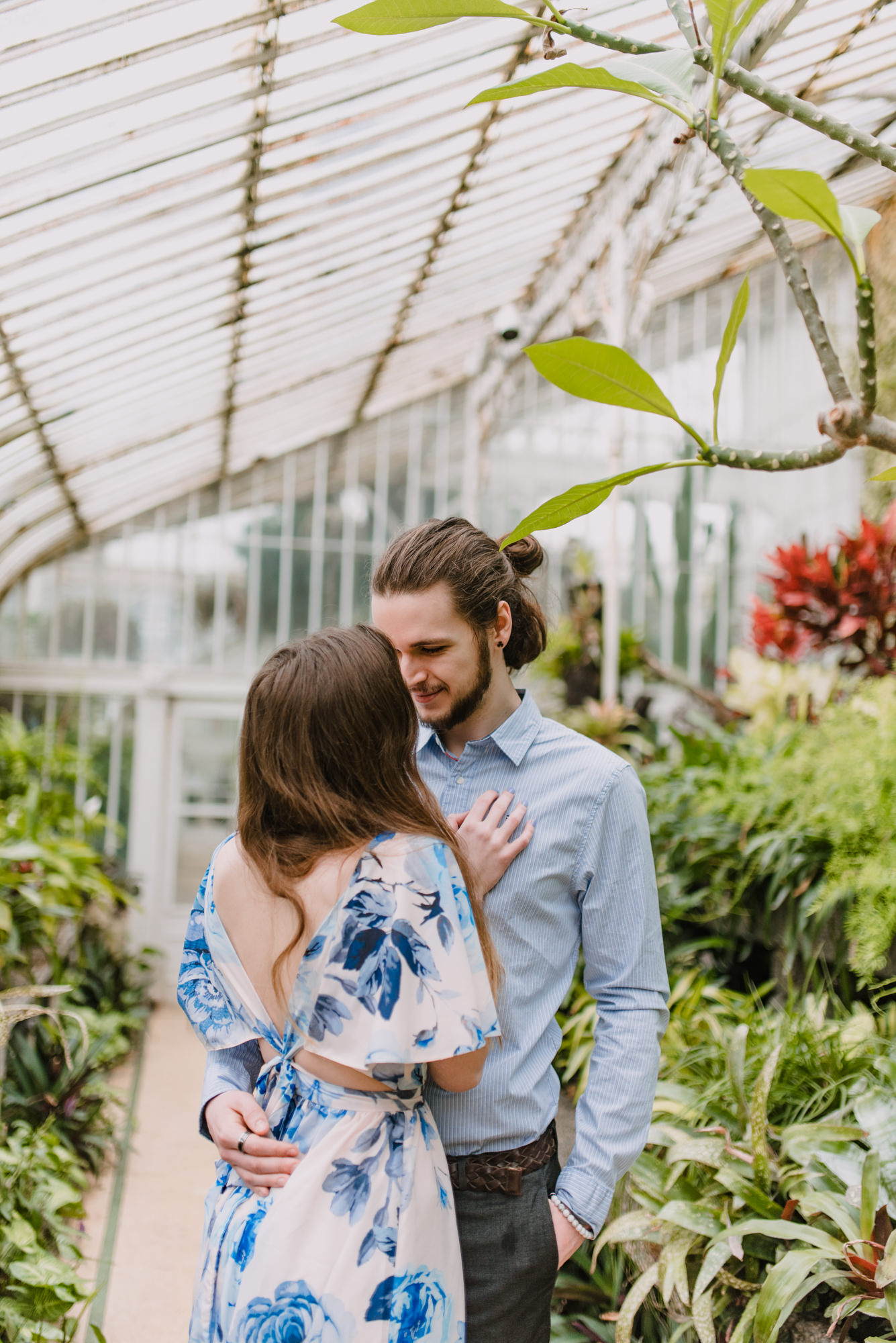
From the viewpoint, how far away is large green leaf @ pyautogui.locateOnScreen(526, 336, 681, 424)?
35.4 inches

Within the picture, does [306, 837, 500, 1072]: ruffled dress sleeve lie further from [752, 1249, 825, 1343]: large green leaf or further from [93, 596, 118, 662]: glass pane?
[93, 596, 118, 662]: glass pane

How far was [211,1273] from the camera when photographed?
1.10 metres

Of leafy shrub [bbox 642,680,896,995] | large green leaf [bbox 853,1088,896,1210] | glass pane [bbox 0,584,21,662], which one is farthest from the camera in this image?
glass pane [bbox 0,584,21,662]

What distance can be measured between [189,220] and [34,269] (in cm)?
53

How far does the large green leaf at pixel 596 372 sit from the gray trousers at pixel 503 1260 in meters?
0.97

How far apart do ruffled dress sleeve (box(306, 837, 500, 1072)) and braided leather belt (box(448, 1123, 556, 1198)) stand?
0.90ft

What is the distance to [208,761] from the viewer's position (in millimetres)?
7449

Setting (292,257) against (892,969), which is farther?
(292,257)

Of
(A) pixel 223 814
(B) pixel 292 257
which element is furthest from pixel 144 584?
(B) pixel 292 257

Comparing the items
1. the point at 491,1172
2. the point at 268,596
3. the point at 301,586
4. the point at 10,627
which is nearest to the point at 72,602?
the point at 10,627

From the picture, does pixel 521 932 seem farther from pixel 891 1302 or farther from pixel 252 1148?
pixel 891 1302

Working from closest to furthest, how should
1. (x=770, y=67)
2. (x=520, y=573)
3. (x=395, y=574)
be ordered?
(x=395, y=574)
(x=520, y=573)
(x=770, y=67)

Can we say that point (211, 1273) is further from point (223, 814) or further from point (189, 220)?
point (223, 814)

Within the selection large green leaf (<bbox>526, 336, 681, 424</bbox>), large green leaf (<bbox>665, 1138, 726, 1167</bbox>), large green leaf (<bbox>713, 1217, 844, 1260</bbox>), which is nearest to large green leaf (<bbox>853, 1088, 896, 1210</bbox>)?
large green leaf (<bbox>713, 1217, 844, 1260</bbox>)
